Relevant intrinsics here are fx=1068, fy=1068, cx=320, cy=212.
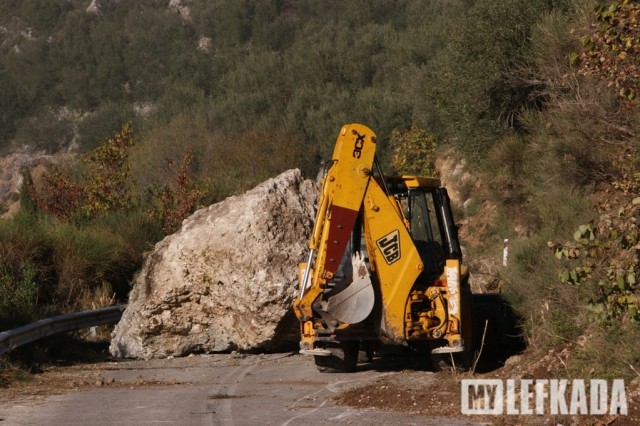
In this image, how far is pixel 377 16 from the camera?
249 feet

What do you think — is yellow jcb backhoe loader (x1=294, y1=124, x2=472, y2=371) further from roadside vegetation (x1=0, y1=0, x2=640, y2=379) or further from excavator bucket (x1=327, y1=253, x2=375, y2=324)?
roadside vegetation (x1=0, y1=0, x2=640, y2=379)

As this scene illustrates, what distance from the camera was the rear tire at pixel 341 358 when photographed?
46.8 ft

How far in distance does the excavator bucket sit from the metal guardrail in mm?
4785

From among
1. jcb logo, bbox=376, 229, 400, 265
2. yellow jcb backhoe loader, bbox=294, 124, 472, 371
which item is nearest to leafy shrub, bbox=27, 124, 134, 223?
yellow jcb backhoe loader, bbox=294, 124, 472, 371

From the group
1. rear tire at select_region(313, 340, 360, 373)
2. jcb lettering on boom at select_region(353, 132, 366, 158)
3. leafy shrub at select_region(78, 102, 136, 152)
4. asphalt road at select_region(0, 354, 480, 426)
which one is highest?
leafy shrub at select_region(78, 102, 136, 152)

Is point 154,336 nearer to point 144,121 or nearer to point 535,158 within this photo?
point 535,158

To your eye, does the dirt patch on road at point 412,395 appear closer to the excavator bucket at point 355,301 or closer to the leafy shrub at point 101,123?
the excavator bucket at point 355,301

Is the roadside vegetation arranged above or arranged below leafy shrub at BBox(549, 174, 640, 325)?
above

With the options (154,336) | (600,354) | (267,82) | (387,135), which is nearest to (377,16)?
(267,82)

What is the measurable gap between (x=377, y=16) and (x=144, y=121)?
63.2ft

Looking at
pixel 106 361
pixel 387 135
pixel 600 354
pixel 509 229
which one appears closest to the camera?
pixel 600 354

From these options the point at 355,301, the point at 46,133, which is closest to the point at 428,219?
the point at 355,301

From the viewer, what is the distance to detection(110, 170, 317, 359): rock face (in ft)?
55.1

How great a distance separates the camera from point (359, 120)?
49281mm
